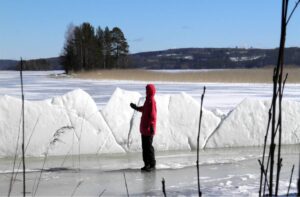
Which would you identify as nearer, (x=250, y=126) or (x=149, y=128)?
(x=149, y=128)

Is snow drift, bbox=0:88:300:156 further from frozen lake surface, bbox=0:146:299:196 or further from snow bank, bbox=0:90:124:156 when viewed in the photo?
frozen lake surface, bbox=0:146:299:196

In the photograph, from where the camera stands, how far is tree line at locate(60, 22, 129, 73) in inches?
2436

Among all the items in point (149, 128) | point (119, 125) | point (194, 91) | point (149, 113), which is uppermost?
point (149, 113)

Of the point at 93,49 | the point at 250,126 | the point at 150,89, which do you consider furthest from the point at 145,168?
the point at 93,49

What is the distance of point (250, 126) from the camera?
1012 centimetres

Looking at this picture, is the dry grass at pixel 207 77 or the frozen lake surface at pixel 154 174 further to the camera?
the dry grass at pixel 207 77

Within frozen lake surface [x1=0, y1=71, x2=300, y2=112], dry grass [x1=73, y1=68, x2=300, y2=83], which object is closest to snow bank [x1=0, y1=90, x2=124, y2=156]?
frozen lake surface [x1=0, y1=71, x2=300, y2=112]

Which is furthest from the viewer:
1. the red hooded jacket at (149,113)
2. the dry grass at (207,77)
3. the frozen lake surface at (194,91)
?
the dry grass at (207,77)

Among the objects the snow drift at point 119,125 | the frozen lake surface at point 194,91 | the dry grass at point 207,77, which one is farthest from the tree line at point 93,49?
the snow drift at point 119,125

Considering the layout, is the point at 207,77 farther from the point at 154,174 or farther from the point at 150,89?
the point at 154,174

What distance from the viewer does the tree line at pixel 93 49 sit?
203 ft

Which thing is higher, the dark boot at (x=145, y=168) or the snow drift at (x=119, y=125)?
the snow drift at (x=119, y=125)

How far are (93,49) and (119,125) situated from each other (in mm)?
54072

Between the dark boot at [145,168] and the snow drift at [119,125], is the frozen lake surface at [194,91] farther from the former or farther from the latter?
the dark boot at [145,168]
